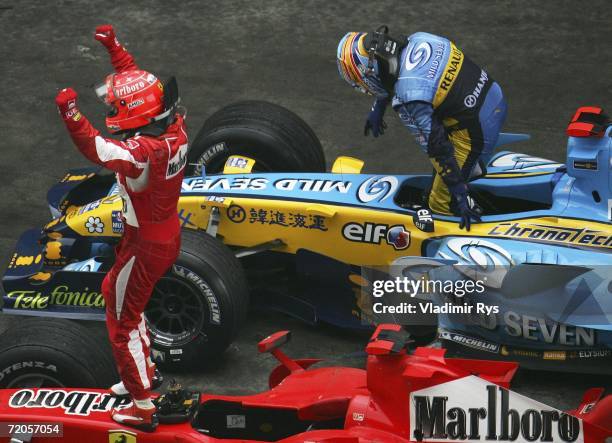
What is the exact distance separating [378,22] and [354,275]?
18.6 ft

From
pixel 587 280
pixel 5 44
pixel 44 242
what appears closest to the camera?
pixel 587 280

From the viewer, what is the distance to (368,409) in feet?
17.4

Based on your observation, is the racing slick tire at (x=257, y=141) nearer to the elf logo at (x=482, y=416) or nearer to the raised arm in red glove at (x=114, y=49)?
the raised arm in red glove at (x=114, y=49)

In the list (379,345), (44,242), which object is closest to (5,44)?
(44,242)

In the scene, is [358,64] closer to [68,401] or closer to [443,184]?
[443,184]

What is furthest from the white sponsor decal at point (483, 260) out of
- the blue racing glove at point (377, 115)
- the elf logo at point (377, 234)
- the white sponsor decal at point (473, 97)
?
the blue racing glove at point (377, 115)

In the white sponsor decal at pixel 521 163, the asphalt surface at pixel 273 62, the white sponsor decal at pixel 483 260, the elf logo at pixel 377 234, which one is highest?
the asphalt surface at pixel 273 62

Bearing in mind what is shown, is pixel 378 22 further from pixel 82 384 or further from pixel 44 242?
pixel 82 384

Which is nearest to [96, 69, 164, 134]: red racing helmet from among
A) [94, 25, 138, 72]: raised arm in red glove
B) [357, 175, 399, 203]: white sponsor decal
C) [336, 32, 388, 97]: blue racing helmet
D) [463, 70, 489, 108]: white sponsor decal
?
[94, 25, 138, 72]: raised arm in red glove

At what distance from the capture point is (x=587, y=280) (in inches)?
262

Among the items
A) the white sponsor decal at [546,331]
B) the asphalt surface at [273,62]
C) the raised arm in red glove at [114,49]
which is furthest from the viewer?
the asphalt surface at [273,62]

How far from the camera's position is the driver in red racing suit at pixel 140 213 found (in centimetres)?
566

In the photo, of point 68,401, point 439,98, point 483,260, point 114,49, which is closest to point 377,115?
point 439,98

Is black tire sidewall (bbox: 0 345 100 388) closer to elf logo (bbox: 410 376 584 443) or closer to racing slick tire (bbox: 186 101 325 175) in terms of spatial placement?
elf logo (bbox: 410 376 584 443)
